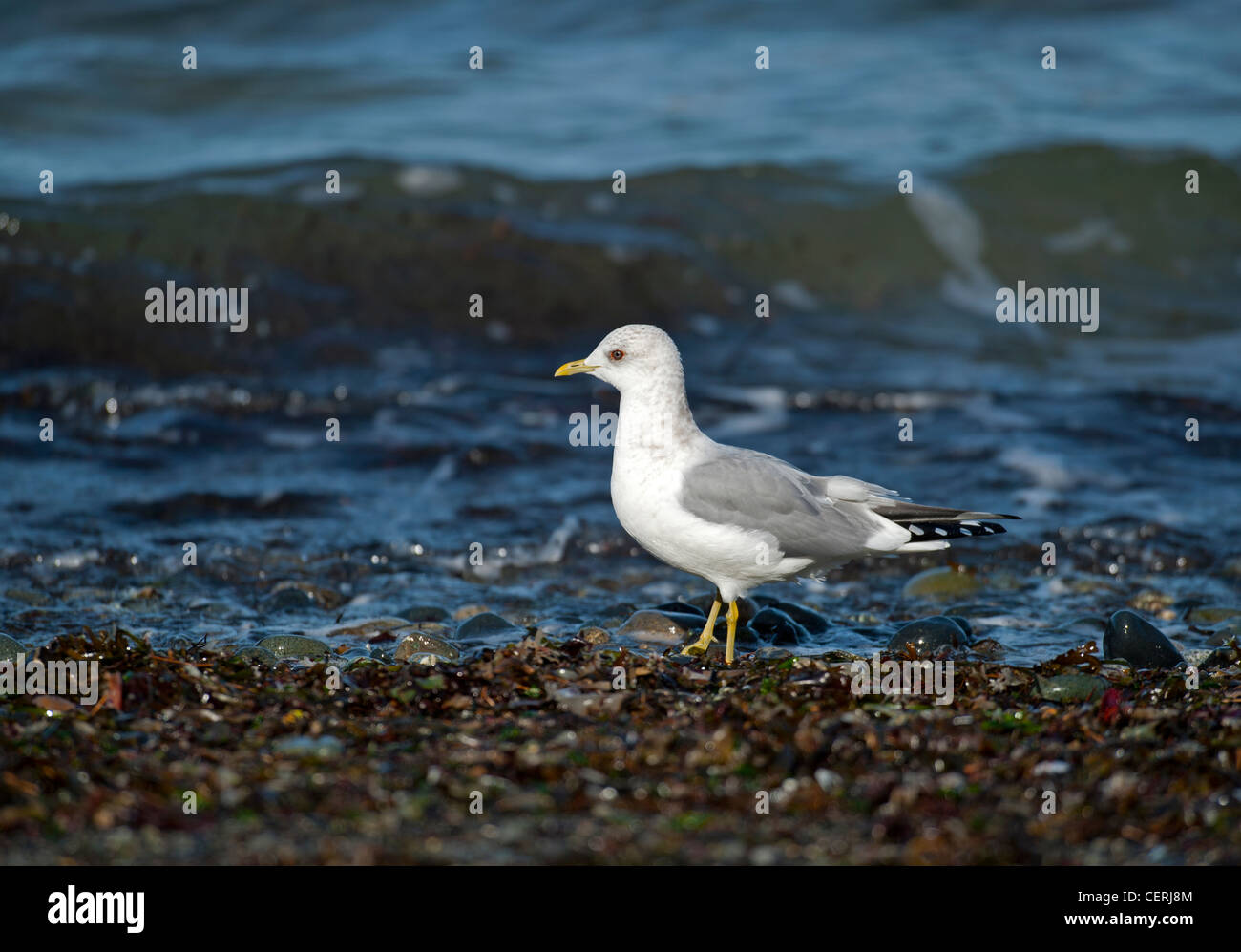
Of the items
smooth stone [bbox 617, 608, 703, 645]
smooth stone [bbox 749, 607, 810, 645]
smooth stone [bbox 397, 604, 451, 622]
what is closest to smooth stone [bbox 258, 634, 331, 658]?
smooth stone [bbox 397, 604, 451, 622]

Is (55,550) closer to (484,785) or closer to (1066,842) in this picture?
(484,785)

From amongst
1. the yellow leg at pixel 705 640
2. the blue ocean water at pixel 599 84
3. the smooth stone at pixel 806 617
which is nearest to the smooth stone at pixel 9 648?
the yellow leg at pixel 705 640

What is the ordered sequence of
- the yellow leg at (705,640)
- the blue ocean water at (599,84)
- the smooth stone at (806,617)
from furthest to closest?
the blue ocean water at (599,84), the smooth stone at (806,617), the yellow leg at (705,640)

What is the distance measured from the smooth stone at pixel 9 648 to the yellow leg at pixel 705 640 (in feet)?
9.29

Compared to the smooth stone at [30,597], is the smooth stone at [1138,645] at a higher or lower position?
lower

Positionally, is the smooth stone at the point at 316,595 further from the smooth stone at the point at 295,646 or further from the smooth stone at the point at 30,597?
the smooth stone at the point at 30,597

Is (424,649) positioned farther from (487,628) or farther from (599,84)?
(599,84)

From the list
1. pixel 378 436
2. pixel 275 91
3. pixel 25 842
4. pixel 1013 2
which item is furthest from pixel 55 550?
pixel 1013 2

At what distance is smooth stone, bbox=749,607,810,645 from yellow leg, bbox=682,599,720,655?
1.22 feet

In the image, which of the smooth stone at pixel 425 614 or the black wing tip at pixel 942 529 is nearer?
the black wing tip at pixel 942 529

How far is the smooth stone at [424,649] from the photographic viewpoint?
5496 mm

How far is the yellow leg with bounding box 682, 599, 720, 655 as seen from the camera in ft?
18.3

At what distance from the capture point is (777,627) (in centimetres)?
604
